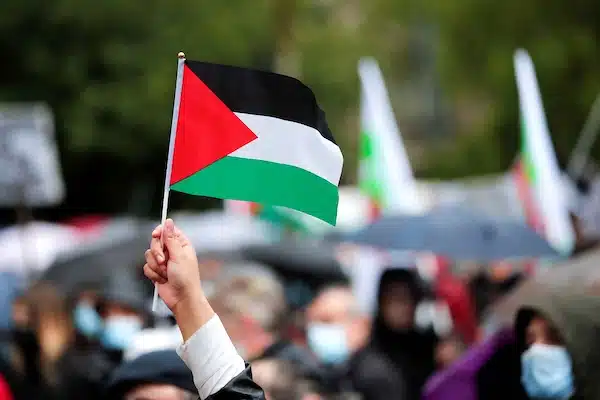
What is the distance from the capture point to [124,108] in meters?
21.5

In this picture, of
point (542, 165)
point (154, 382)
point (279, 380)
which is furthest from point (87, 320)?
point (154, 382)

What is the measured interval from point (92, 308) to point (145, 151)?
14.2m

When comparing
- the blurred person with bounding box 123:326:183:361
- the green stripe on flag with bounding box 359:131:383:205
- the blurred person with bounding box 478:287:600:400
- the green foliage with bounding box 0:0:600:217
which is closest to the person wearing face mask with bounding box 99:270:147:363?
the blurred person with bounding box 123:326:183:361

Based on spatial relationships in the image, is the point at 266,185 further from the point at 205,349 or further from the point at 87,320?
the point at 87,320

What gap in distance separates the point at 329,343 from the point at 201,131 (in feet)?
12.0

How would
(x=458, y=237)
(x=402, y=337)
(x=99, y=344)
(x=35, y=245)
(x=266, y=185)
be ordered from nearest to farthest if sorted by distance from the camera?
(x=266, y=185)
(x=402, y=337)
(x=99, y=344)
(x=458, y=237)
(x=35, y=245)

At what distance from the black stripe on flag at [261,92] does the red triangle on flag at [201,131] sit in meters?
0.03

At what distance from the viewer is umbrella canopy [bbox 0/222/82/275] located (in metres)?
14.7

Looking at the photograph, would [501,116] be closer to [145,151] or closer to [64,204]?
[145,151]

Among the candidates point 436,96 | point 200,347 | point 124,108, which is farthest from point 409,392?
point 436,96

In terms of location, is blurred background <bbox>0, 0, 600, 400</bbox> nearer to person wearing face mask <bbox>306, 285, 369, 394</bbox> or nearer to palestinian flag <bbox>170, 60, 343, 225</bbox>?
person wearing face mask <bbox>306, 285, 369, 394</bbox>

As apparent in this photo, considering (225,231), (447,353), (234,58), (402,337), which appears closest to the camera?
(402,337)

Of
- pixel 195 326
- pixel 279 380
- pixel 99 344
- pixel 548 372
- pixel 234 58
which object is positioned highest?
pixel 234 58

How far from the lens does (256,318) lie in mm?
5883
